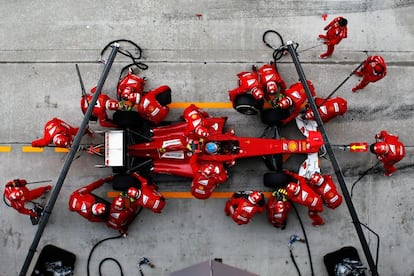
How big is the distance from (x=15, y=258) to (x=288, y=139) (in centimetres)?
612

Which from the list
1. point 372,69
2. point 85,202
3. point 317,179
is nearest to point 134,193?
point 85,202

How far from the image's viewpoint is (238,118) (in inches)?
398

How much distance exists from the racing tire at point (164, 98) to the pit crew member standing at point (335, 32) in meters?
3.36

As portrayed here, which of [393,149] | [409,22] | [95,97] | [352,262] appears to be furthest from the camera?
[409,22]

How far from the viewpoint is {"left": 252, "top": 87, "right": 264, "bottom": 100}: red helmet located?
29.6ft

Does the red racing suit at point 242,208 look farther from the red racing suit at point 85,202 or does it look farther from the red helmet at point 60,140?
the red helmet at point 60,140

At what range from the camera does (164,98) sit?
9195 millimetres

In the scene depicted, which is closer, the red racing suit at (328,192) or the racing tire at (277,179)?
the red racing suit at (328,192)

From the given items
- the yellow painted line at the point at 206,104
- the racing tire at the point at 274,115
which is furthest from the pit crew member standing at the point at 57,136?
the racing tire at the point at 274,115

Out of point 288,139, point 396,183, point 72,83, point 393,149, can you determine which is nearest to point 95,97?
point 72,83

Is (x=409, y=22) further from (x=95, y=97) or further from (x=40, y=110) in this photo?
(x=40, y=110)

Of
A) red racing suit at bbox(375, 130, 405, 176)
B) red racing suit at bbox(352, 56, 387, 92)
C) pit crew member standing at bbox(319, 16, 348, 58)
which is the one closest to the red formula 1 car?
red racing suit at bbox(375, 130, 405, 176)

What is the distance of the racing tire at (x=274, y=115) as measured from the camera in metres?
9.39

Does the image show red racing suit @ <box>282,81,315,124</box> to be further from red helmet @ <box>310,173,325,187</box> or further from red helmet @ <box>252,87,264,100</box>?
red helmet @ <box>310,173,325,187</box>
